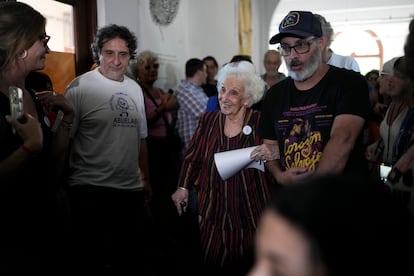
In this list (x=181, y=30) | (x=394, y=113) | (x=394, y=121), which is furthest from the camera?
(x=181, y=30)

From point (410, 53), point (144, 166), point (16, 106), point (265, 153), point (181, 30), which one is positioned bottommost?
point (144, 166)

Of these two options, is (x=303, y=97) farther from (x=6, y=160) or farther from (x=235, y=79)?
(x=6, y=160)

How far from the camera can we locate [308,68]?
6.57ft

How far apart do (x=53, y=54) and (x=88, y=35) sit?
551mm

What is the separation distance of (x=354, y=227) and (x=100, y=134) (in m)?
1.96

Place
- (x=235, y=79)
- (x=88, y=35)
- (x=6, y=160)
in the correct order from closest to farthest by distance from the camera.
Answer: (x=6, y=160), (x=235, y=79), (x=88, y=35)

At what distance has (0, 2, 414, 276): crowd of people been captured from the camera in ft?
2.27

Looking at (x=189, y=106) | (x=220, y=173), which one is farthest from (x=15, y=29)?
(x=189, y=106)

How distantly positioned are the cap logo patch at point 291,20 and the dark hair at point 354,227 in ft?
4.72

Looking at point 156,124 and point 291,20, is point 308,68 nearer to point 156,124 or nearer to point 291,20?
point 291,20

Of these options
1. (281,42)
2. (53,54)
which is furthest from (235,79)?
(53,54)

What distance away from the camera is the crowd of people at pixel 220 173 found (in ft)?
2.27

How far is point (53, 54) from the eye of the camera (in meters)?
3.40

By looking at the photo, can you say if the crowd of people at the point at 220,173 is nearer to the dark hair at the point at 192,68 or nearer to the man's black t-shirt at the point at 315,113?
the man's black t-shirt at the point at 315,113
